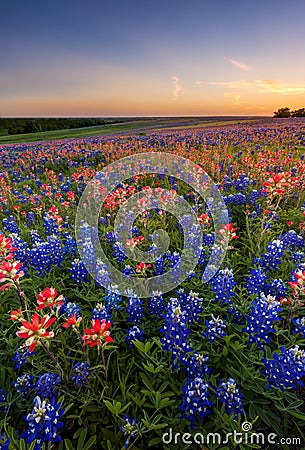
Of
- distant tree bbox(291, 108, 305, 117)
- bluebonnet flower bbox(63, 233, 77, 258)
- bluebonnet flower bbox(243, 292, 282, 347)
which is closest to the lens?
bluebonnet flower bbox(243, 292, 282, 347)

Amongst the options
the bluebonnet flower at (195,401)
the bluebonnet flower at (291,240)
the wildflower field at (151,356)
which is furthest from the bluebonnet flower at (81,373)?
the bluebonnet flower at (291,240)

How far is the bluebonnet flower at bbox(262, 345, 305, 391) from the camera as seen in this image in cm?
174

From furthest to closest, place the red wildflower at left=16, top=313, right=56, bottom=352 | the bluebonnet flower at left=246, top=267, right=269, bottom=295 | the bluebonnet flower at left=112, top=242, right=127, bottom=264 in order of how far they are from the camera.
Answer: the bluebonnet flower at left=112, top=242, right=127, bottom=264 → the bluebonnet flower at left=246, top=267, right=269, bottom=295 → the red wildflower at left=16, top=313, right=56, bottom=352

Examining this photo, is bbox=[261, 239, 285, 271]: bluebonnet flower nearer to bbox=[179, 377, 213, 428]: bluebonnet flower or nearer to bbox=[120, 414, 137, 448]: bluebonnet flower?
bbox=[179, 377, 213, 428]: bluebonnet flower

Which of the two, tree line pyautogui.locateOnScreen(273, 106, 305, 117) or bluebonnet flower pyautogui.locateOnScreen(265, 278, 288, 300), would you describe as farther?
tree line pyautogui.locateOnScreen(273, 106, 305, 117)

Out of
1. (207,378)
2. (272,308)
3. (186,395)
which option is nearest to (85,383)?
(186,395)

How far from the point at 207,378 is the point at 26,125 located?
47843mm

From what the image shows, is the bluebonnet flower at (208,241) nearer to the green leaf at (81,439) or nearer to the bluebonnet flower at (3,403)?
the green leaf at (81,439)

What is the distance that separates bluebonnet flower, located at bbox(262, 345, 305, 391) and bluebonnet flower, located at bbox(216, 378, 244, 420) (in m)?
0.23

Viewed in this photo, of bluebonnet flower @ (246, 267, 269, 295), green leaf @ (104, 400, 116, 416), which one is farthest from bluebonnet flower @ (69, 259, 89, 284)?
bluebonnet flower @ (246, 267, 269, 295)

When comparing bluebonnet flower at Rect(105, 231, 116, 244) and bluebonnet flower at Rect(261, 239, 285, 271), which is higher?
bluebonnet flower at Rect(261, 239, 285, 271)

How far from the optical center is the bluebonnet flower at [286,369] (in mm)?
1743

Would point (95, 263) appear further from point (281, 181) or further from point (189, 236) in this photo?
point (281, 181)

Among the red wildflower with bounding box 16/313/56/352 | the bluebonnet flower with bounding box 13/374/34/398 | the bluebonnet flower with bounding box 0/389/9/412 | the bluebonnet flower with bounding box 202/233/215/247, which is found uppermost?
the red wildflower with bounding box 16/313/56/352
